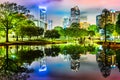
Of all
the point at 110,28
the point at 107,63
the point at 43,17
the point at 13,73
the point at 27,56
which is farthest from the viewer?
the point at 43,17

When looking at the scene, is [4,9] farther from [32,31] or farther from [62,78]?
[62,78]

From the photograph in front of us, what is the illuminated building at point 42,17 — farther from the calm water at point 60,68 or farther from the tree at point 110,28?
the calm water at point 60,68

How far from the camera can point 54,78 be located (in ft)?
42.0

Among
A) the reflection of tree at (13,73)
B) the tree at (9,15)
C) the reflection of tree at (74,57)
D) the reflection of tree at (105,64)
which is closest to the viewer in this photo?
the reflection of tree at (13,73)

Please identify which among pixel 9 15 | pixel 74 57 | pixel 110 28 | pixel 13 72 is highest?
pixel 9 15

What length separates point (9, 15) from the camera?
56125 mm

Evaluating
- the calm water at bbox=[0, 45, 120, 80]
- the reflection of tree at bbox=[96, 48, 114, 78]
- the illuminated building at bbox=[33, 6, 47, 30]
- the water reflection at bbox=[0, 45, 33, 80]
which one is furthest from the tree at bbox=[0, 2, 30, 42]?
the illuminated building at bbox=[33, 6, 47, 30]

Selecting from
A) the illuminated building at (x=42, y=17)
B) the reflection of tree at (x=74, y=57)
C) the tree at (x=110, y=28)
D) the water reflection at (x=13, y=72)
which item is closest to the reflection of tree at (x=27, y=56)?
the reflection of tree at (x=74, y=57)

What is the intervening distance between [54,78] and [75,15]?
148 metres

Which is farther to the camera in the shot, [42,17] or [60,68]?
[42,17]

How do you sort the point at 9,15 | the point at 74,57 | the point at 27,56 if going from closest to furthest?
the point at 74,57
the point at 27,56
the point at 9,15

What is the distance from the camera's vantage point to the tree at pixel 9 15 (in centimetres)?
5581

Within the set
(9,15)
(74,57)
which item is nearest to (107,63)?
(74,57)

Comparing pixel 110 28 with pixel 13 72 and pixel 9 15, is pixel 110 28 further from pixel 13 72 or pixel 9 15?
pixel 13 72
